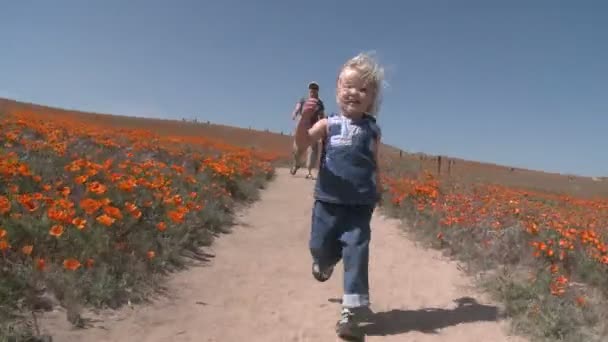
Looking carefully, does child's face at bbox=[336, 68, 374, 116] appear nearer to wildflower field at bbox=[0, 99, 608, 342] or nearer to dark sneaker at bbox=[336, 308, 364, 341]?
dark sneaker at bbox=[336, 308, 364, 341]

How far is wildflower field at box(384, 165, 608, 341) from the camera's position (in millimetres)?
4172

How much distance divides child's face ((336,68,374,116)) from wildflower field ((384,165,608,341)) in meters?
2.15

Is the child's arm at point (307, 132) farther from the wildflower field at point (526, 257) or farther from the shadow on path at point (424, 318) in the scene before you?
the wildflower field at point (526, 257)

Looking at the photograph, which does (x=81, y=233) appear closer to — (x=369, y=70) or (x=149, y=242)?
(x=149, y=242)

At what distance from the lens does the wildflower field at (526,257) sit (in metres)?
4.17

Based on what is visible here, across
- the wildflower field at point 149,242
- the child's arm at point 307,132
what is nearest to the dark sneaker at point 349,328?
the child's arm at point 307,132

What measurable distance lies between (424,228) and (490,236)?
109 cm

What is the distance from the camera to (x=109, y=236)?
4656 mm

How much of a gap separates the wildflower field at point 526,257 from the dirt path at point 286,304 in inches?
10.5

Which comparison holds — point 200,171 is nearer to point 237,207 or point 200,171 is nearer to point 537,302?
point 237,207

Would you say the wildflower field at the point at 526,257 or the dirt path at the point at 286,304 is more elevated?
the wildflower field at the point at 526,257

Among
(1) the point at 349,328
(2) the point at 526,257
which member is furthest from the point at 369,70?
(2) the point at 526,257

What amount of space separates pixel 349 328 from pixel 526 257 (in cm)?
321

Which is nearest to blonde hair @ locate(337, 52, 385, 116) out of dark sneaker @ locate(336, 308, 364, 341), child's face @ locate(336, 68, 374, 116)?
child's face @ locate(336, 68, 374, 116)
